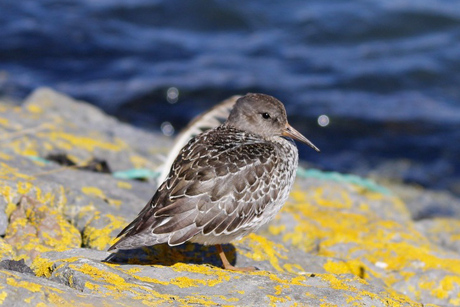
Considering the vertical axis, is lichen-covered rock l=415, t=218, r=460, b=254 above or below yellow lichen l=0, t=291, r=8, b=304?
below

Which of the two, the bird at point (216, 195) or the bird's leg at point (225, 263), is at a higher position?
the bird at point (216, 195)

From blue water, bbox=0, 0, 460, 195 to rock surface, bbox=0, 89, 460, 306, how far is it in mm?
4045

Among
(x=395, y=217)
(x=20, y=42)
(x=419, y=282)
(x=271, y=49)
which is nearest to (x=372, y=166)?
(x=395, y=217)

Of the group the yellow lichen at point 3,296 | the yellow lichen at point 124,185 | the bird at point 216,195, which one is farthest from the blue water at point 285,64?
the yellow lichen at point 3,296

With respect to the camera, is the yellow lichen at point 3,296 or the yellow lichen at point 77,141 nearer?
the yellow lichen at point 3,296

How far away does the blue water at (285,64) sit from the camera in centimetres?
1200

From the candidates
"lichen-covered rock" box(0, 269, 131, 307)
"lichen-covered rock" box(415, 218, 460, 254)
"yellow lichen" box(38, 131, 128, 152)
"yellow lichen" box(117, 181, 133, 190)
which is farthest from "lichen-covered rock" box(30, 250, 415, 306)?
"yellow lichen" box(38, 131, 128, 152)

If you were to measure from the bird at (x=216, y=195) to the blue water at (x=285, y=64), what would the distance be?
650 cm

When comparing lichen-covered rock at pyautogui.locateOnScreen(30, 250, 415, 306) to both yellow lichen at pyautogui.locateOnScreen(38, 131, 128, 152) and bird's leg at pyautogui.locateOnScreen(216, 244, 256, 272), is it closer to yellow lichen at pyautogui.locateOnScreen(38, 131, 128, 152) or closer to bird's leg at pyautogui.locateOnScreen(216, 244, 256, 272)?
bird's leg at pyautogui.locateOnScreen(216, 244, 256, 272)

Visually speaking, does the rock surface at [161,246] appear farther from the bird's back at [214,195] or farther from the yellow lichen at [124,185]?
the bird's back at [214,195]

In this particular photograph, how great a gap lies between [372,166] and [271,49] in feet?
16.6

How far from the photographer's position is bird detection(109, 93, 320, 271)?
4.22m

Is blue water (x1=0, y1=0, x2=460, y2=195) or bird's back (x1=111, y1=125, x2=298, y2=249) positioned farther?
blue water (x1=0, y1=0, x2=460, y2=195)

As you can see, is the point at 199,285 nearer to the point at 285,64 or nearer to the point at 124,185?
the point at 124,185
